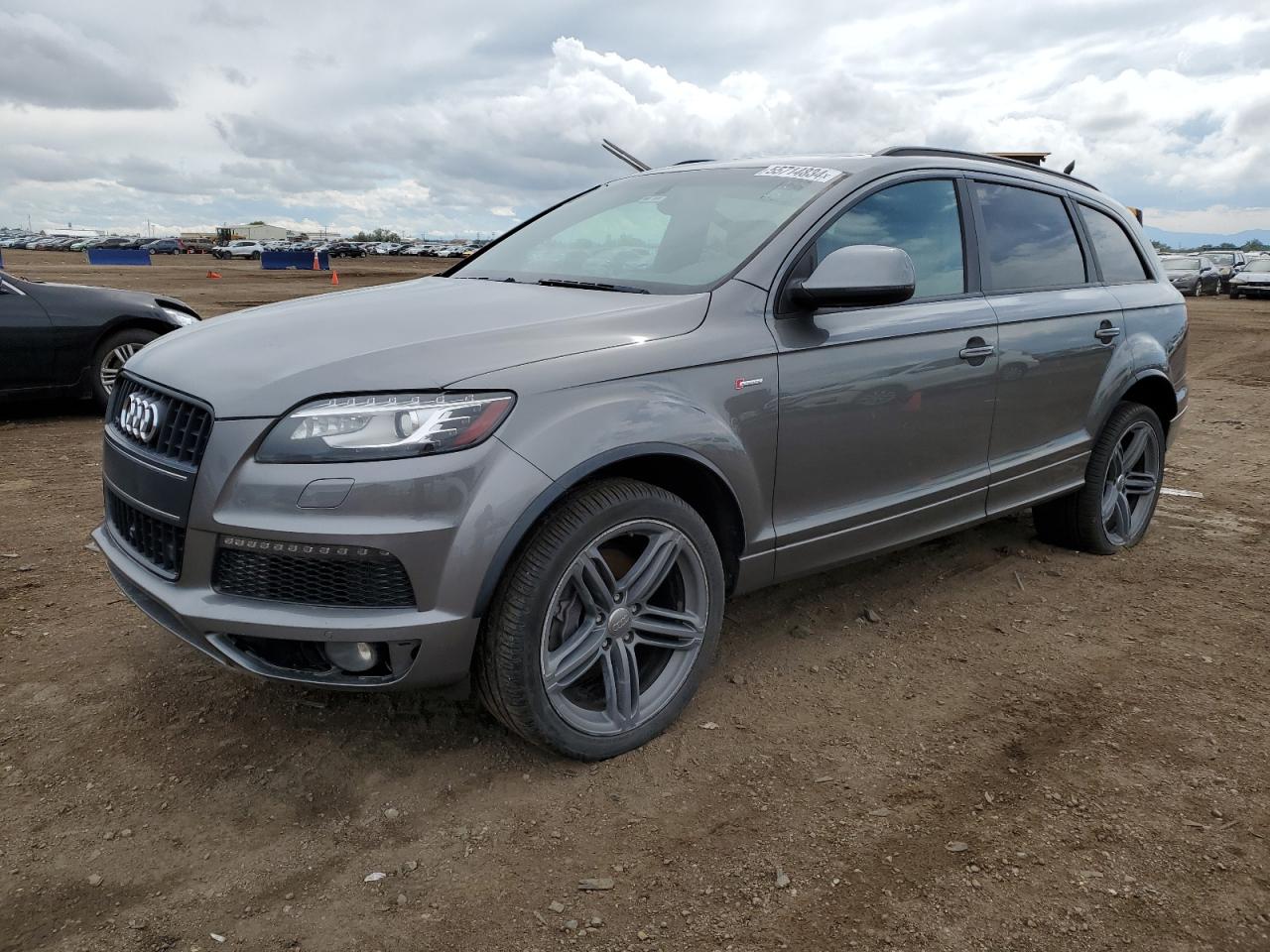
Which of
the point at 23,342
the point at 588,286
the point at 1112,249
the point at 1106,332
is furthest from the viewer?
the point at 23,342

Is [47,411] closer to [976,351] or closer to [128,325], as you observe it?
[128,325]

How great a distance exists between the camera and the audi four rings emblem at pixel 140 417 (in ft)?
8.80

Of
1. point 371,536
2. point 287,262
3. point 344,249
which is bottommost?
point 371,536

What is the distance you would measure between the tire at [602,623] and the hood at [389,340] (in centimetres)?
45

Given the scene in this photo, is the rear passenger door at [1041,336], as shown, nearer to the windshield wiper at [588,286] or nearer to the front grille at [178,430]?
the windshield wiper at [588,286]

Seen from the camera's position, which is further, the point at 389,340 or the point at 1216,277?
the point at 1216,277

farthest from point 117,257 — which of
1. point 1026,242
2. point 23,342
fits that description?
point 1026,242

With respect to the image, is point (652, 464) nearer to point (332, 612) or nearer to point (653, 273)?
point (653, 273)

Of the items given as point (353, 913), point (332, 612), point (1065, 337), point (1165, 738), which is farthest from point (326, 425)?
point (1065, 337)

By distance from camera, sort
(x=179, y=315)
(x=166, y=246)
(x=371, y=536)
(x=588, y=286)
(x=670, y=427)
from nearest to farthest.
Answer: (x=371, y=536) → (x=670, y=427) → (x=588, y=286) → (x=179, y=315) → (x=166, y=246)

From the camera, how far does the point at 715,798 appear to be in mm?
2672

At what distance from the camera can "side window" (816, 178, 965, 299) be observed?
3375 mm

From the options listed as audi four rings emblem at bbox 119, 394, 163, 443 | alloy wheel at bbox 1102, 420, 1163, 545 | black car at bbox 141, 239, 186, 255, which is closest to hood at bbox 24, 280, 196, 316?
audi four rings emblem at bbox 119, 394, 163, 443

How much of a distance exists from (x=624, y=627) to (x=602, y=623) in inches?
3.0
